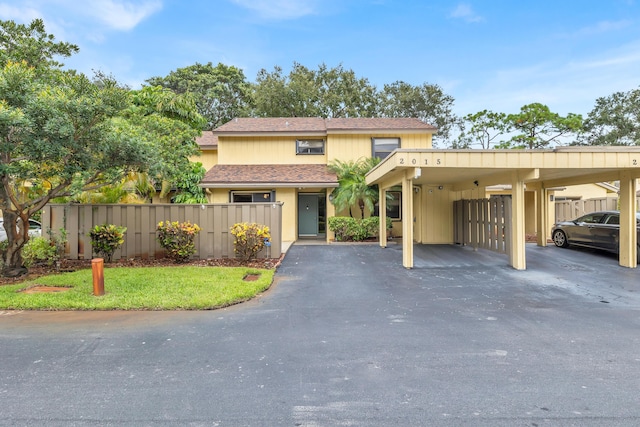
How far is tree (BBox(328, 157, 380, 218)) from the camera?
1399 cm

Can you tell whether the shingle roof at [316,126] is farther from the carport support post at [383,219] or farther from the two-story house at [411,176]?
the carport support post at [383,219]

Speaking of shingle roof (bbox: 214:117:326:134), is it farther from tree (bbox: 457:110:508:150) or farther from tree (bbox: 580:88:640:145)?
tree (bbox: 580:88:640:145)

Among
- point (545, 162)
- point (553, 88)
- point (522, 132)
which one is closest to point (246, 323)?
point (545, 162)

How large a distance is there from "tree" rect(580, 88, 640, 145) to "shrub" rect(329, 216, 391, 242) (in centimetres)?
2524

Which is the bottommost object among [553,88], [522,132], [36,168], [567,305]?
[567,305]

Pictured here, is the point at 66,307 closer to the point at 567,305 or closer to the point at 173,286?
the point at 173,286

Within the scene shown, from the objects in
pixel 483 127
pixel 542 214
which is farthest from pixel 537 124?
pixel 542 214

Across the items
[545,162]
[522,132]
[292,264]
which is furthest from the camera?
[522,132]

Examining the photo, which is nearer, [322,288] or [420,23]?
[322,288]

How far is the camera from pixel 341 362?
142 inches

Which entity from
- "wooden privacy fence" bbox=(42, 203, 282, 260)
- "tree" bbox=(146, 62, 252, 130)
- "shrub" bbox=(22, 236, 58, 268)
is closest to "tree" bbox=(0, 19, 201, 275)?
"shrub" bbox=(22, 236, 58, 268)

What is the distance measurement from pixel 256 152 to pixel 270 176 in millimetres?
2417

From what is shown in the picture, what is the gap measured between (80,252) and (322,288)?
25.8 ft

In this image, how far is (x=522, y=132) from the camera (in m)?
25.0
